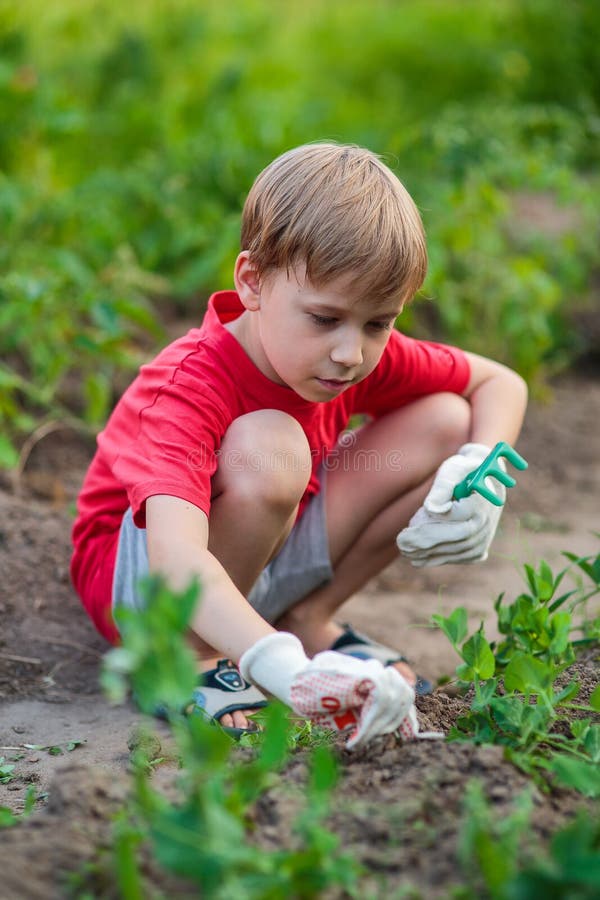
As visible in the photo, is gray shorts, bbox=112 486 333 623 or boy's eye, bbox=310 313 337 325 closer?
boy's eye, bbox=310 313 337 325

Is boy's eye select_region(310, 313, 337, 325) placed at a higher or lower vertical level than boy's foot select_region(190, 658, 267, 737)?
higher

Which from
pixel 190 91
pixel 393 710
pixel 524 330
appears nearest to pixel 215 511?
pixel 393 710

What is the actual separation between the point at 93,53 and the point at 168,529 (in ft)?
11.6

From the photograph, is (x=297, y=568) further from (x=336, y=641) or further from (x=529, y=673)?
(x=529, y=673)

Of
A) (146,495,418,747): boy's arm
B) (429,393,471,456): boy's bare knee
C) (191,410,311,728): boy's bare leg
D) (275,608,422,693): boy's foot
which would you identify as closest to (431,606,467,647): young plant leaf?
(146,495,418,747): boy's arm

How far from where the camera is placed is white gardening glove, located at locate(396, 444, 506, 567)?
1.93 meters

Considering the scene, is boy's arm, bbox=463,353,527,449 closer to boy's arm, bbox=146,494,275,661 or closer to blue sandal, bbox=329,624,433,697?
blue sandal, bbox=329,624,433,697

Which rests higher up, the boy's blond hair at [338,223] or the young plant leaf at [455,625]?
the boy's blond hair at [338,223]

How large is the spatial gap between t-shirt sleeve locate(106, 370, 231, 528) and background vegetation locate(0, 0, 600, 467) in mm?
844

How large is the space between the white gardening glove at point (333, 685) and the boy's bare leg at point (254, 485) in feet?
1.60

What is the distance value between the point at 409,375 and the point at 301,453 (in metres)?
0.41

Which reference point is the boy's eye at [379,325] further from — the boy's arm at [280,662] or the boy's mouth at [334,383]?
the boy's arm at [280,662]

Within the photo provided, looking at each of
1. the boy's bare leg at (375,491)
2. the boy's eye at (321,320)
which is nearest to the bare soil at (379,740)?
the boy's bare leg at (375,491)

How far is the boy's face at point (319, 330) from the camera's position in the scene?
1.72m
